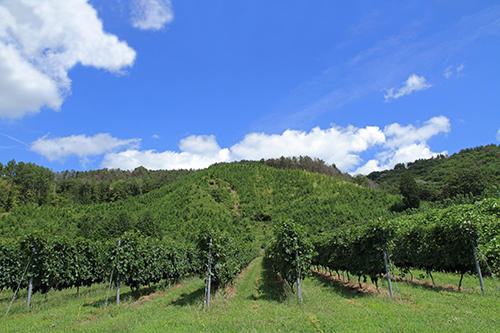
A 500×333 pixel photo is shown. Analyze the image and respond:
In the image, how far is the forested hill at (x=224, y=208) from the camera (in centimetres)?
5484

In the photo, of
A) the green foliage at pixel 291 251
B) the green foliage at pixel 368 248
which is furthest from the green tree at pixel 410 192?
the green foliage at pixel 291 251

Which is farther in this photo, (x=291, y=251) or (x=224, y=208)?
(x=224, y=208)

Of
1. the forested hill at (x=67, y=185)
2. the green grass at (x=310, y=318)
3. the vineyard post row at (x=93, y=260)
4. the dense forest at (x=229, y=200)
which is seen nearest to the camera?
the green grass at (x=310, y=318)

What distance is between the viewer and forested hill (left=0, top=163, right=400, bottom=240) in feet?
180

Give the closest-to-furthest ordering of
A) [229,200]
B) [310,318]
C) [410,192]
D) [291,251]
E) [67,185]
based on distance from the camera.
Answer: [310,318] < [291,251] < [410,192] < [229,200] < [67,185]

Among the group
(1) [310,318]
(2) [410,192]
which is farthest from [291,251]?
(2) [410,192]

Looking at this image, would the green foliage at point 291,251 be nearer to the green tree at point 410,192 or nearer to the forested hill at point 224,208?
A: the forested hill at point 224,208

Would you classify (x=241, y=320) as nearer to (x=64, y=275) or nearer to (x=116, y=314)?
(x=116, y=314)

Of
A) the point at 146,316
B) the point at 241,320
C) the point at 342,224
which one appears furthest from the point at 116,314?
the point at 342,224

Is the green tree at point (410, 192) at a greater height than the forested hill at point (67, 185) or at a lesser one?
lesser

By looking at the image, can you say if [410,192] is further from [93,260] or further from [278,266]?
[93,260]

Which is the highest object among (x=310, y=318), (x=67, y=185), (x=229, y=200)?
(x=67, y=185)

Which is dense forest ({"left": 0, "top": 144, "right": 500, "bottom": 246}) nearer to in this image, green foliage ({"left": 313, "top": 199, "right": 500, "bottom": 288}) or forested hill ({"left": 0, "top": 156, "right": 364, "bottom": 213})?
forested hill ({"left": 0, "top": 156, "right": 364, "bottom": 213})

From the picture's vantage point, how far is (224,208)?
87250 millimetres
